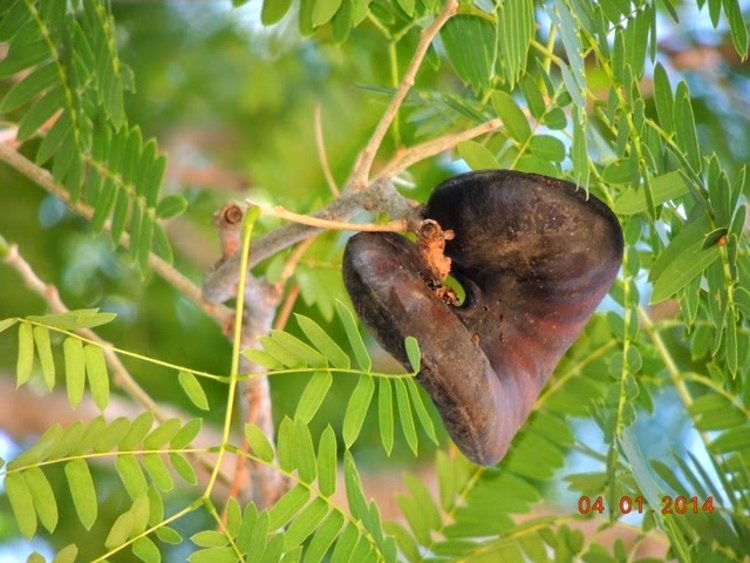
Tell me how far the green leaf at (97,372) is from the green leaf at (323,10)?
0.22 m

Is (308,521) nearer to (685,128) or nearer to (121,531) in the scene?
(121,531)

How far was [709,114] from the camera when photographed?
1.59 metres

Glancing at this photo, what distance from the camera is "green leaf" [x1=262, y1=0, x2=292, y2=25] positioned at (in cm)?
73

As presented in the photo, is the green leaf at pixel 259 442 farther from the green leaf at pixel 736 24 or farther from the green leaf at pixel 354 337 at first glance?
the green leaf at pixel 736 24

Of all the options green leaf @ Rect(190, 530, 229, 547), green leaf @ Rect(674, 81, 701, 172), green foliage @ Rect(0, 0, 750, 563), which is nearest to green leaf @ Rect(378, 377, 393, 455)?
green foliage @ Rect(0, 0, 750, 563)

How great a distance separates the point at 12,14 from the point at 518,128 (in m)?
0.35

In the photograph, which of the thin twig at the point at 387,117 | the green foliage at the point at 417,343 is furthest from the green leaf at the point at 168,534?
the thin twig at the point at 387,117

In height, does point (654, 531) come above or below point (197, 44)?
below

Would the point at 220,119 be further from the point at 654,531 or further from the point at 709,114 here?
the point at 654,531

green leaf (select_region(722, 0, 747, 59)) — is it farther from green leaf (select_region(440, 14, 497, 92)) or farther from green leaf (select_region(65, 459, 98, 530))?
green leaf (select_region(65, 459, 98, 530))

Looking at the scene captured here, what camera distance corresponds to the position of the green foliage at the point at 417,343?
23.0 inches

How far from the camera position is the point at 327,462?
2.03ft

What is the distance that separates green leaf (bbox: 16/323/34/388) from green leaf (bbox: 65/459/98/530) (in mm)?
56

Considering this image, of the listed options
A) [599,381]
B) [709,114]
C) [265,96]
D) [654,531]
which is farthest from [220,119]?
[654,531]
